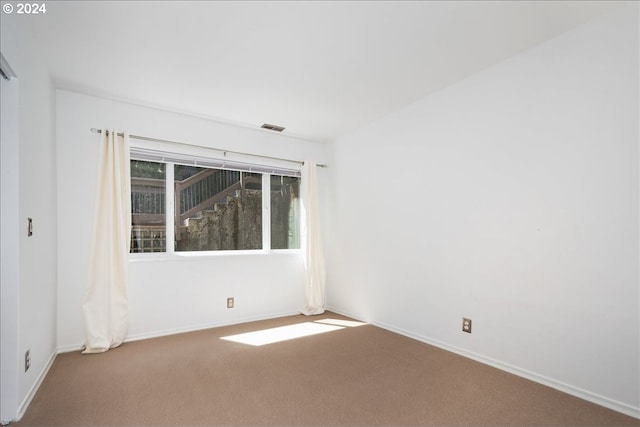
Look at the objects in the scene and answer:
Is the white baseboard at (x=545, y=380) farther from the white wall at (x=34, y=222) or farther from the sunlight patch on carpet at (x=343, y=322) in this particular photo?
the white wall at (x=34, y=222)

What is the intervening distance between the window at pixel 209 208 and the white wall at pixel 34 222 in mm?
804

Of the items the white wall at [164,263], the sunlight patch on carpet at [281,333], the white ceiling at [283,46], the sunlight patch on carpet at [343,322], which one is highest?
the white ceiling at [283,46]

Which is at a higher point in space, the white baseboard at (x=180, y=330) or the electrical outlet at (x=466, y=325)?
the electrical outlet at (x=466, y=325)

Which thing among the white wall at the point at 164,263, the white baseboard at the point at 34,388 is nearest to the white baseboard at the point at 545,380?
the white wall at the point at 164,263

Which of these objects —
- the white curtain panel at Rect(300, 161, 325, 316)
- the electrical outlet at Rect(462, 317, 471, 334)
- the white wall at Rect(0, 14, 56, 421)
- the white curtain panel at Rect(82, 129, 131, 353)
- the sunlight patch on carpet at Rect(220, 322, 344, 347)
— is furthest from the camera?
the white curtain panel at Rect(300, 161, 325, 316)

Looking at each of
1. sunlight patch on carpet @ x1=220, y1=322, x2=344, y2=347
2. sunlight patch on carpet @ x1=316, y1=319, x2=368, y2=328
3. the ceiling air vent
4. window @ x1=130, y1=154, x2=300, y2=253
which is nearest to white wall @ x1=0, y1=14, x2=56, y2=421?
window @ x1=130, y1=154, x2=300, y2=253

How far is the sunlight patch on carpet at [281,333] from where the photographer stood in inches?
126

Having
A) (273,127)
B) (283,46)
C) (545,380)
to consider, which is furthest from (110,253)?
(545,380)

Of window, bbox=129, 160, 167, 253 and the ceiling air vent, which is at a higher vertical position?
the ceiling air vent

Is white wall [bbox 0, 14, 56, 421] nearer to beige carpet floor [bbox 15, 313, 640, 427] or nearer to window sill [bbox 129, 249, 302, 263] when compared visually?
beige carpet floor [bbox 15, 313, 640, 427]

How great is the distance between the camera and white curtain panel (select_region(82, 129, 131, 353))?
291 cm

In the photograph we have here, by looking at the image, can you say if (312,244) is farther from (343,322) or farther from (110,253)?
(110,253)

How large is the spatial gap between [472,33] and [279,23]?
1.30 m

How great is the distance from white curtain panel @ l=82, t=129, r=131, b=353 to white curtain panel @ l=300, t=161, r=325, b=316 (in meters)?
2.08
